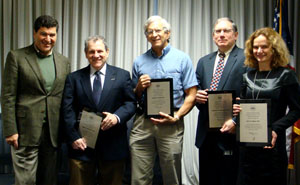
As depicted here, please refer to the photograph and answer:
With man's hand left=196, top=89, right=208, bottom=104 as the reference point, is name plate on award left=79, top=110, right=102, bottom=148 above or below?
below

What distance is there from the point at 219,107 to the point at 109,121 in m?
0.86

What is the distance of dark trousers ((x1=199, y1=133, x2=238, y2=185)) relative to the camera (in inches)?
100

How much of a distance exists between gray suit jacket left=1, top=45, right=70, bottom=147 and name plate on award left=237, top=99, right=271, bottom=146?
4.89 feet

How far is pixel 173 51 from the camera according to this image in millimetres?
2801

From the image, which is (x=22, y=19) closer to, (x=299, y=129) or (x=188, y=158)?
(x=188, y=158)

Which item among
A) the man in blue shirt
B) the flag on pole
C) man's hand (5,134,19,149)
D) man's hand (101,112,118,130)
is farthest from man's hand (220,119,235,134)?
man's hand (5,134,19,149)

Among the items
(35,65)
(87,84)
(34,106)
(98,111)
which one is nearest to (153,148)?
(98,111)

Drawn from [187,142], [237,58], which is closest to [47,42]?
[237,58]

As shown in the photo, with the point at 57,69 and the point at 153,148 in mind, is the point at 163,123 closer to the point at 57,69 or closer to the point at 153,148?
the point at 153,148

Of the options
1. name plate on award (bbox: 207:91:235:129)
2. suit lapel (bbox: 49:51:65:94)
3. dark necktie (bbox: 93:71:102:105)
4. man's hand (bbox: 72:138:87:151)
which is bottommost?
man's hand (bbox: 72:138:87:151)

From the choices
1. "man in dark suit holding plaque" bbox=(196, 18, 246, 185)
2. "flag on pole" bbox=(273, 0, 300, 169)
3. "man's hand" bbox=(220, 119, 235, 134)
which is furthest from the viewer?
"flag on pole" bbox=(273, 0, 300, 169)

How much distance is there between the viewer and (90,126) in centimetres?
256

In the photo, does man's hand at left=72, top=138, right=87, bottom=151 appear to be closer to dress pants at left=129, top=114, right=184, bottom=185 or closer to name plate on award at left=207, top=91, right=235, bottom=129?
dress pants at left=129, top=114, right=184, bottom=185

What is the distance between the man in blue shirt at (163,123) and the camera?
269 cm
